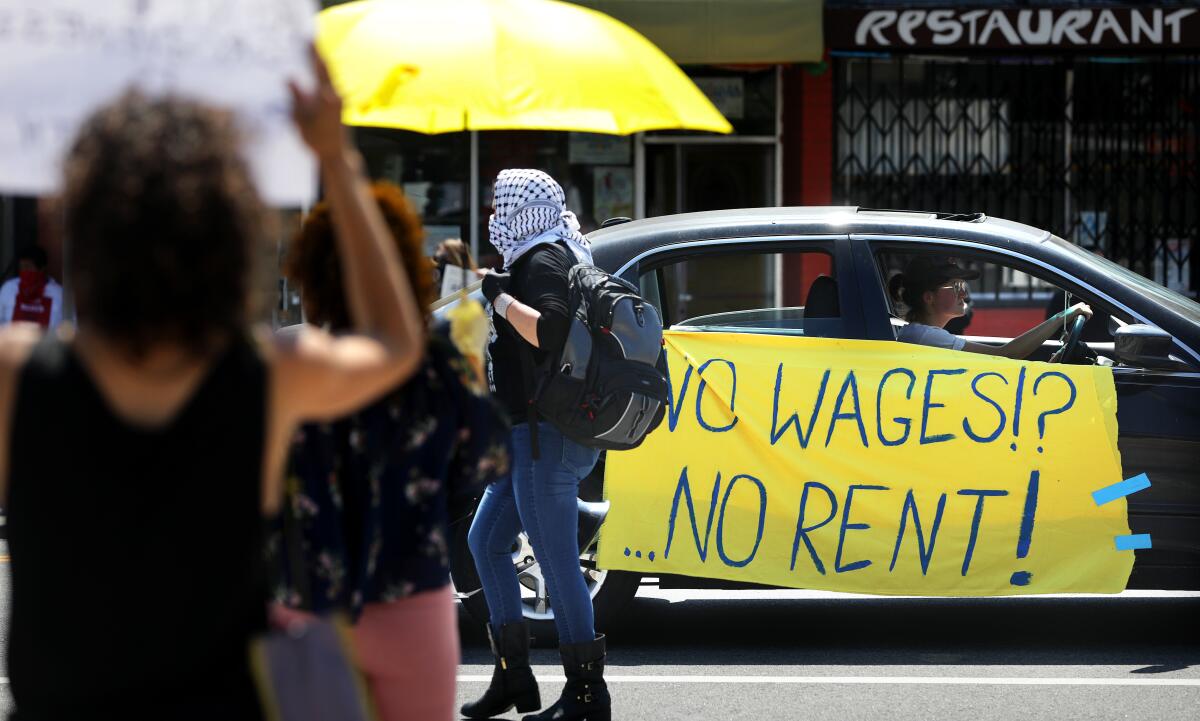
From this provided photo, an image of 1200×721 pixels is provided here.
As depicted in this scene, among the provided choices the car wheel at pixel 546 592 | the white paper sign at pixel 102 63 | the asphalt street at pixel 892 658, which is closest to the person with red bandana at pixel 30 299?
the asphalt street at pixel 892 658

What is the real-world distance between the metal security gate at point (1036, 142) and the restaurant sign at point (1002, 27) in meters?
0.67

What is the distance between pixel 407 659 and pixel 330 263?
0.78 metres

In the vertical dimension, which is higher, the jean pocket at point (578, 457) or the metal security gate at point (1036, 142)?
the metal security gate at point (1036, 142)

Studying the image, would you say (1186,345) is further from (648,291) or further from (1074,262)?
(648,291)

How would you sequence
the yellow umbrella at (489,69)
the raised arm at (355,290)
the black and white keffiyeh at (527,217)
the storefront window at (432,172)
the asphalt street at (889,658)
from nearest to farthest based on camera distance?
the raised arm at (355,290) < the yellow umbrella at (489,69) < the black and white keffiyeh at (527,217) < the asphalt street at (889,658) < the storefront window at (432,172)

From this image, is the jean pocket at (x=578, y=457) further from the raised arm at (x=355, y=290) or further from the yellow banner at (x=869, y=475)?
the raised arm at (x=355, y=290)

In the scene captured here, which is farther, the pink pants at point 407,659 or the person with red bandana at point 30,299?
the person with red bandana at point 30,299

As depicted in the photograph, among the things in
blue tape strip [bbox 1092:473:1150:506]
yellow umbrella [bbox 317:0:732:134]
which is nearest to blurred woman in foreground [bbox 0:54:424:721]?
yellow umbrella [bbox 317:0:732:134]

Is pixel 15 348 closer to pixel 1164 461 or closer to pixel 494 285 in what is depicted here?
pixel 494 285

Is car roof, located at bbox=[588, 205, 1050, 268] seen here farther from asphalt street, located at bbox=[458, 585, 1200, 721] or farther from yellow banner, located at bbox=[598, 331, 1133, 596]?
asphalt street, located at bbox=[458, 585, 1200, 721]

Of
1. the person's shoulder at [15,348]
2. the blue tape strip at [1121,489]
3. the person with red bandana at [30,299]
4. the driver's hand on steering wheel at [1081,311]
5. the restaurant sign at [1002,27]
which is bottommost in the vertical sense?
the blue tape strip at [1121,489]

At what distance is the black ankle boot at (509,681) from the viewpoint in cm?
545

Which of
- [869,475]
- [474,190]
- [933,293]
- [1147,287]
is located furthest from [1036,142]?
[869,475]

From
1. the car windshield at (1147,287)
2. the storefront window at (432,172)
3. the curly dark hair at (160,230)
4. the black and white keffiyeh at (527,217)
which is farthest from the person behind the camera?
the storefront window at (432,172)
